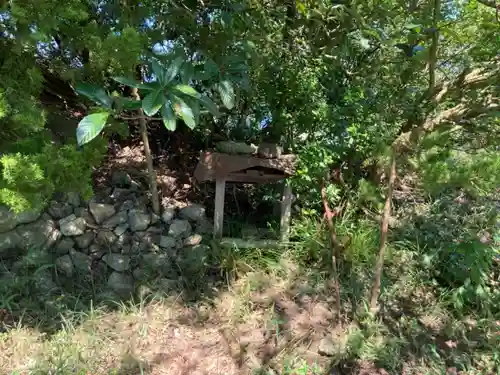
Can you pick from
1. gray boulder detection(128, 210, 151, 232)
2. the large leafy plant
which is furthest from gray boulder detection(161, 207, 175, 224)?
the large leafy plant

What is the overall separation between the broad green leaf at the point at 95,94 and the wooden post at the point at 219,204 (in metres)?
1.24

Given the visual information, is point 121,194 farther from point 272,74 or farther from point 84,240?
point 272,74

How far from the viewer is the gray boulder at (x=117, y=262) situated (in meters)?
2.65

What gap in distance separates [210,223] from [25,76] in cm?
150

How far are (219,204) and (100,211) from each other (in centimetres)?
79

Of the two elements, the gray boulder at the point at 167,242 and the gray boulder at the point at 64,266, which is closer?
the gray boulder at the point at 64,266

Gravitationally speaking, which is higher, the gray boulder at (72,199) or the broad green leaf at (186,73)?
the broad green leaf at (186,73)

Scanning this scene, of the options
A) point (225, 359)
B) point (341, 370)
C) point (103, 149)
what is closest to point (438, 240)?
point (341, 370)

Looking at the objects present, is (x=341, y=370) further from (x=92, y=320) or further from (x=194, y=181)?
(x=194, y=181)

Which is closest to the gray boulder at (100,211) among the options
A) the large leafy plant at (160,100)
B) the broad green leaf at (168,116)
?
the large leafy plant at (160,100)

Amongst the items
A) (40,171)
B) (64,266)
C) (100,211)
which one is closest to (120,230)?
(100,211)

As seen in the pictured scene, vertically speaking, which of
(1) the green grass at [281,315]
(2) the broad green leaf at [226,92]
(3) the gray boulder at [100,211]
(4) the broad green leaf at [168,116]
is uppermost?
(2) the broad green leaf at [226,92]

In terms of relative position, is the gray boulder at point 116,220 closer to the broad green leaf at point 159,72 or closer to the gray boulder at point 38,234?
the gray boulder at point 38,234

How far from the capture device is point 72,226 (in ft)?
8.77
